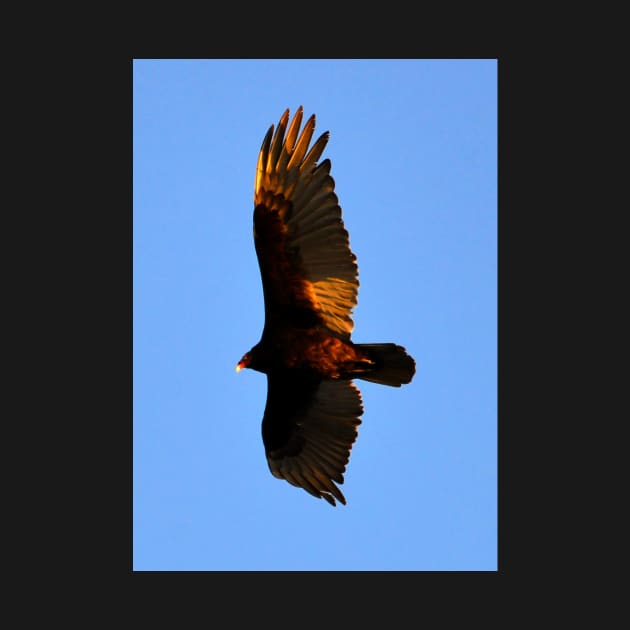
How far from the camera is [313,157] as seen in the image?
8.09 metres

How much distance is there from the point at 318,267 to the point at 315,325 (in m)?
0.52

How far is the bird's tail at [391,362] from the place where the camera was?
827 cm

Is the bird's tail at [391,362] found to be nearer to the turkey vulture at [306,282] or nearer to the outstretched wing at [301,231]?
the turkey vulture at [306,282]

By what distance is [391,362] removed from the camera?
8.30 meters

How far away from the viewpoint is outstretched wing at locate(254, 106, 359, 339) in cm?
807

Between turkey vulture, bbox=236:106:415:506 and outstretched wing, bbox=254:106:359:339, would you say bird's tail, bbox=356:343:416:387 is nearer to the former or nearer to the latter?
turkey vulture, bbox=236:106:415:506

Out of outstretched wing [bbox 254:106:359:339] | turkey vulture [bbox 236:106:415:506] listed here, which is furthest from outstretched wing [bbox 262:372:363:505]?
outstretched wing [bbox 254:106:359:339]

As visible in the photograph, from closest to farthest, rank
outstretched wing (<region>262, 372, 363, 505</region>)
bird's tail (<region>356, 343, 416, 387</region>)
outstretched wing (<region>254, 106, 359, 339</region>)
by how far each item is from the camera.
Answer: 1. outstretched wing (<region>254, 106, 359, 339</region>)
2. bird's tail (<region>356, 343, 416, 387</region>)
3. outstretched wing (<region>262, 372, 363, 505</region>)

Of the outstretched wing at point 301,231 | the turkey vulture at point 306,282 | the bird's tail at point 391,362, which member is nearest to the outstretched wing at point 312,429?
the turkey vulture at point 306,282

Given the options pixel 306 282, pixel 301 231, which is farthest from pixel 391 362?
pixel 301 231

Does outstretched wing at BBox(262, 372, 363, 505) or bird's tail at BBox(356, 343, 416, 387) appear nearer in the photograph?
bird's tail at BBox(356, 343, 416, 387)

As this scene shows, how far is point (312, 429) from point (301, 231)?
6.40 feet
